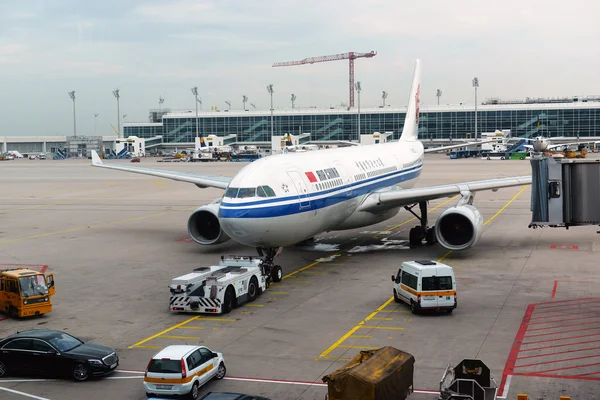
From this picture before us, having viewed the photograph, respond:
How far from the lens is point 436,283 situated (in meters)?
25.0

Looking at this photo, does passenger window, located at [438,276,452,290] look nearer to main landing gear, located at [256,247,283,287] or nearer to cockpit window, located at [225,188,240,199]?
main landing gear, located at [256,247,283,287]

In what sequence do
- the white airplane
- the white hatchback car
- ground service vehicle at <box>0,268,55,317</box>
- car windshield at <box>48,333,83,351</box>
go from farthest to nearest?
1. the white airplane
2. ground service vehicle at <box>0,268,55,317</box>
3. car windshield at <box>48,333,83,351</box>
4. the white hatchback car

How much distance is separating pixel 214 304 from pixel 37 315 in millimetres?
6472

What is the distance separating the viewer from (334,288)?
97.1 ft

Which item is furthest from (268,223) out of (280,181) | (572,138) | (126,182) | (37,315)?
(572,138)

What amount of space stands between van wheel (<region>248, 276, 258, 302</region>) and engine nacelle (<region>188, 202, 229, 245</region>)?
387 inches

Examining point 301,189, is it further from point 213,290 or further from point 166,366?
point 166,366

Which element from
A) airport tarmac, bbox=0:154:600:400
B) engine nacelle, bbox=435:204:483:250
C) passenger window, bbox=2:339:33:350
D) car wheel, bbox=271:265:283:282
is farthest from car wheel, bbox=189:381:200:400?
engine nacelle, bbox=435:204:483:250

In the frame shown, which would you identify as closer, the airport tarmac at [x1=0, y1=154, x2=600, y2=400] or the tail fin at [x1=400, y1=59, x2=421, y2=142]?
the airport tarmac at [x1=0, y1=154, x2=600, y2=400]

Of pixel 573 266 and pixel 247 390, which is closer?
pixel 247 390

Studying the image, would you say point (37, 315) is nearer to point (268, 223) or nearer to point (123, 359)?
point (123, 359)

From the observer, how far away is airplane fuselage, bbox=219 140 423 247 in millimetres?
28766

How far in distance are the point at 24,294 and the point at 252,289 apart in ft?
27.4

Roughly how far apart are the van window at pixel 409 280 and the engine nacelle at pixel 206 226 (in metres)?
13.8
